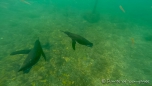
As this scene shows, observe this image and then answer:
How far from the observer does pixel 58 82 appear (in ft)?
22.9

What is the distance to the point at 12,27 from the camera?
16.1 m

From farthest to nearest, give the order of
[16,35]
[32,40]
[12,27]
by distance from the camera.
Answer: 1. [12,27]
2. [16,35]
3. [32,40]

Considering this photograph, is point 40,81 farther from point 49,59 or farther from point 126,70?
point 126,70

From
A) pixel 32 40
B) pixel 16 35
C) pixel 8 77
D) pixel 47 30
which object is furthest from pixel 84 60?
pixel 16 35

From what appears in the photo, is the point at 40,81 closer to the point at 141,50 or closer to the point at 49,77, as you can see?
the point at 49,77

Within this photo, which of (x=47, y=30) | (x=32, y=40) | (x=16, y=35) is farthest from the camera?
(x=47, y=30)

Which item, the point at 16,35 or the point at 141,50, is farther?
the point at 16,35

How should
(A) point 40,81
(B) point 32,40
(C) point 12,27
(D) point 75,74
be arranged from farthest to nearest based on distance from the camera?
(C) point 12,27, (B) point 32,40, (D) point 75,74, (A) point 40,81

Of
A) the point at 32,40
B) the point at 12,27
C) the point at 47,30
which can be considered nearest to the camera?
the point at 32,40

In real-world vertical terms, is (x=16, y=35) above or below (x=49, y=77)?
below

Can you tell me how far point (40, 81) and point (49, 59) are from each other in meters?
2.22

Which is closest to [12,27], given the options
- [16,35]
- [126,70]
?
[16,35]

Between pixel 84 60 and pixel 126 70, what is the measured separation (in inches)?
133

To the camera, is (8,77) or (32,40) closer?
(8,77)
